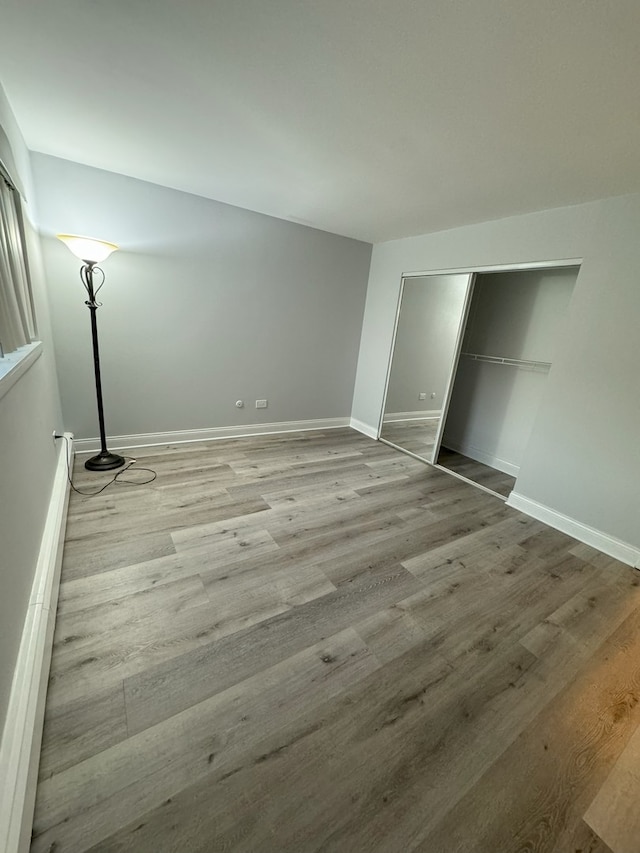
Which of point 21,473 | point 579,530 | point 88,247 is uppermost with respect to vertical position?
point 88,247

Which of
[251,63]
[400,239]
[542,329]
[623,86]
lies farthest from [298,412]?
[623,86]

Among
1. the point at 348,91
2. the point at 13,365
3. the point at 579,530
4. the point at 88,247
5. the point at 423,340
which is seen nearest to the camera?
the point at 13,365

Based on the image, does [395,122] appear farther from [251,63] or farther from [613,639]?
[613,639]

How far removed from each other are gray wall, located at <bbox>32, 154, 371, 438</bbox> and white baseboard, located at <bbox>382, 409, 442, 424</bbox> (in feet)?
3.52

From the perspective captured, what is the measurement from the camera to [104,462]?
2.84 meters

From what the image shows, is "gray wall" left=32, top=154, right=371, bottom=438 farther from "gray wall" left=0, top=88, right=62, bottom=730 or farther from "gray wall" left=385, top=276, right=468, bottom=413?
"gray wall" left=385, top=276, right=468, bottom=413

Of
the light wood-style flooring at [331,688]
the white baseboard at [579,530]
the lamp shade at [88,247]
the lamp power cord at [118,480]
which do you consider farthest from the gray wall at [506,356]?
the lamp power cord at [118,480]

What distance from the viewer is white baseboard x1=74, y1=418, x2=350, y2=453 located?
10.1 ft

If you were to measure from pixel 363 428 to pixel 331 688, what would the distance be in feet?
11.1

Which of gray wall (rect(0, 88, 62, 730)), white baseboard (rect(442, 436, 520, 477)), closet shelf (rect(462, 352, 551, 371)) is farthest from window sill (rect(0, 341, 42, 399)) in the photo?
white baseboard (rect(442, 436, 520, 477))

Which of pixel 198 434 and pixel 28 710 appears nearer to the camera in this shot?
pixel 28 710

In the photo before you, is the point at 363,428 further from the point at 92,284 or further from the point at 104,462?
the point at 92,284

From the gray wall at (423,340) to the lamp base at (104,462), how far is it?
305 cm

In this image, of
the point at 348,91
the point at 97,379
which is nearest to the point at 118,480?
the point at 97,379
